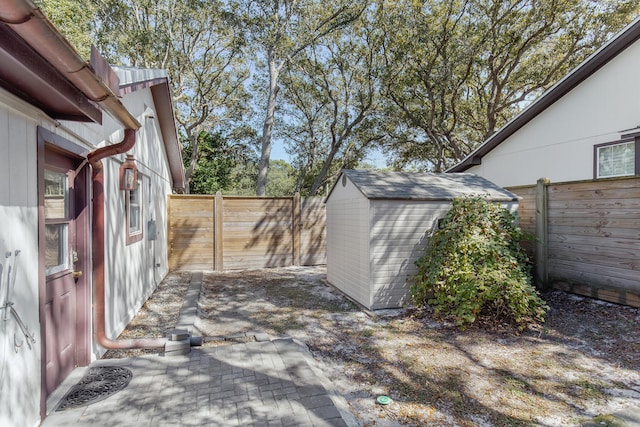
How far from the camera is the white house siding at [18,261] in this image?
2010 millimetres

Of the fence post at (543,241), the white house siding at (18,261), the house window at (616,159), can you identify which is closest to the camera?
the white house siding at (18,261)

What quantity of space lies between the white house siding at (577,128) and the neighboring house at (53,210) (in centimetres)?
858

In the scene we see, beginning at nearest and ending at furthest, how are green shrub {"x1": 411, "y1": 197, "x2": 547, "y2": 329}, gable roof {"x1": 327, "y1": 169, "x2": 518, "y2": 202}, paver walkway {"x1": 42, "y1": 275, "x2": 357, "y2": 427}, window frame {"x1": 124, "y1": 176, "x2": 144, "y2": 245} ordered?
paver walkway {"x1": 42, "y1": 275, "x2": 357, "y2": 427}
green shrub {"x1": 411, "y1": 197, "x2": 547, "y2": 329}
window frame {"x1": 124, "y1": 176, "x2": 144, "y2": 245}
gable roof {"x1": 327, "y1": 169, "x2": 518, "y2": 202}

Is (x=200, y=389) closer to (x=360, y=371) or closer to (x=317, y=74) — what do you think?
(x=360, y=371)

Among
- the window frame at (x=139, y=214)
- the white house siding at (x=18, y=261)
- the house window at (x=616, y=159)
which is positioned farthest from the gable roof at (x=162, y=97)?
the house window at (x=616, y=159)

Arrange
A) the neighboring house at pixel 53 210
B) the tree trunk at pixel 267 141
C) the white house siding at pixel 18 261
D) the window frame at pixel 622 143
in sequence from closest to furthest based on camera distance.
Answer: the neighboring house at pixel 53 210 < the white house siding at pixel 18 261 < the window frame at pixel 622 143 < the tree trunk at pixel 267 141

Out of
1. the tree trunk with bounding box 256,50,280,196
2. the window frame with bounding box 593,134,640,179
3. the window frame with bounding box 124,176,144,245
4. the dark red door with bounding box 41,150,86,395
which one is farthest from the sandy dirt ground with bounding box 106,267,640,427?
the tree trunk with bounding box 256,50,280,196

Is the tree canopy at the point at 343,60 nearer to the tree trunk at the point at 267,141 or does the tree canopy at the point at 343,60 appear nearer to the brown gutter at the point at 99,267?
the tree trunk at the point at 267,141

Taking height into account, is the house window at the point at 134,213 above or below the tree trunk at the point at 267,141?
below

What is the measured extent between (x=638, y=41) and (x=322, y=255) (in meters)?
8.28

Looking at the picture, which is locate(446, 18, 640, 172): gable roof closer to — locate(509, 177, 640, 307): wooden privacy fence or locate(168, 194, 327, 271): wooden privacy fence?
locate(509, 177, 640, 307): wooden privacy fence

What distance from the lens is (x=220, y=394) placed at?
2816 mm

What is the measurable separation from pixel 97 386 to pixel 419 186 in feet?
17.0

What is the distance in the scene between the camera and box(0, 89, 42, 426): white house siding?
6.59 ft
